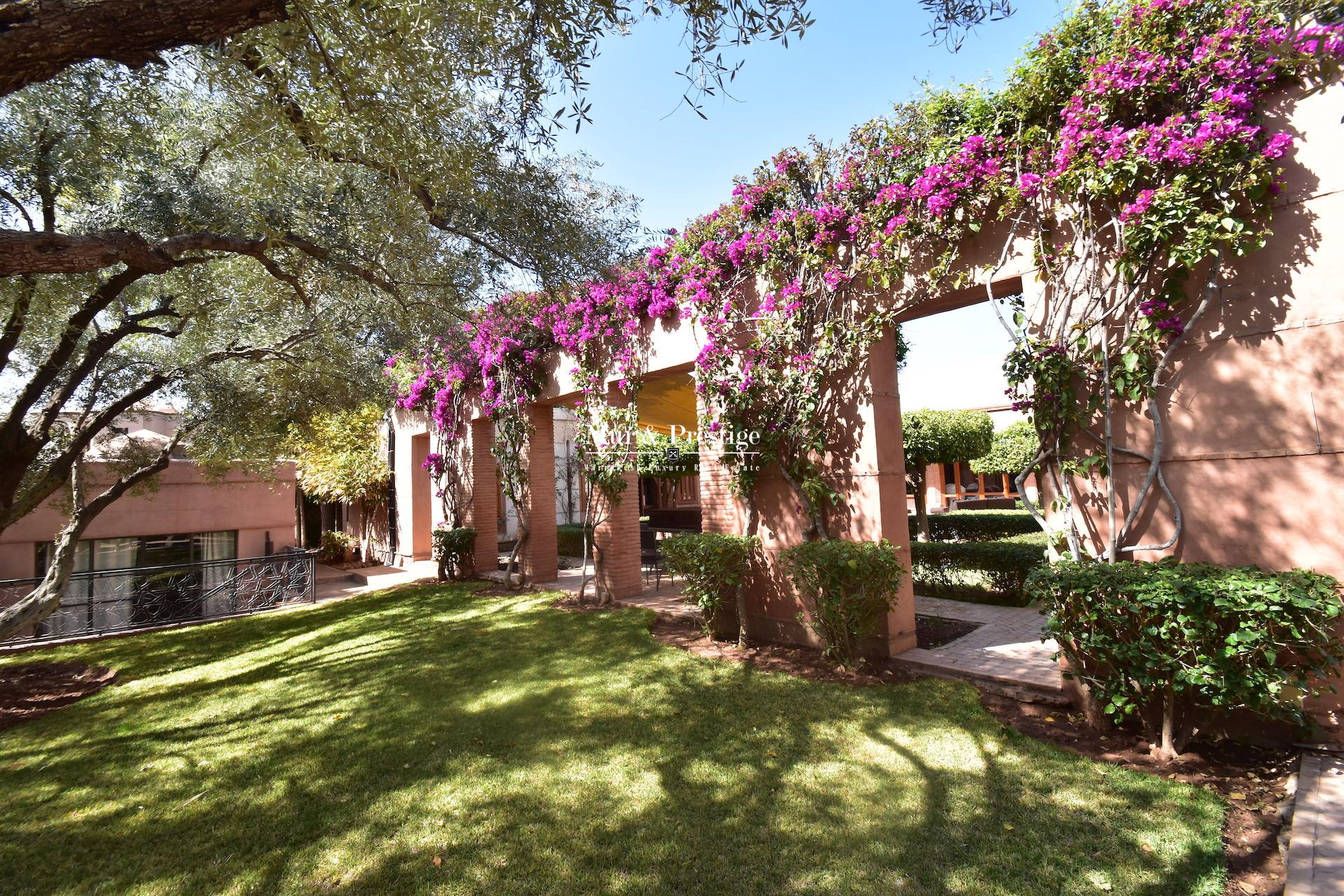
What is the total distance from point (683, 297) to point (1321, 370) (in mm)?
5764

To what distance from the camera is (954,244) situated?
17.7 ft

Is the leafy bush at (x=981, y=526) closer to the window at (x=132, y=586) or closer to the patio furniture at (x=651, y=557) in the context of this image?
the patio furniture at (x=651, y=557)

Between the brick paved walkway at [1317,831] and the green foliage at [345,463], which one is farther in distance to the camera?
the green foliage at [345,463]

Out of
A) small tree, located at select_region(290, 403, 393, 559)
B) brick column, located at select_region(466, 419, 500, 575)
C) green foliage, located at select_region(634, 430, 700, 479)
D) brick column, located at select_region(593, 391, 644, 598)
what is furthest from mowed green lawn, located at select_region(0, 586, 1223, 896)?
small tree, located at select_region(290, 403, 393, 559)

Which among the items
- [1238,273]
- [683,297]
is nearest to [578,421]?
[683,297]

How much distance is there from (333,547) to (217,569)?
6194mm

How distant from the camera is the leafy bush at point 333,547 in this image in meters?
17.7

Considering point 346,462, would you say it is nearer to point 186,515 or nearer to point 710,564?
point 186,515

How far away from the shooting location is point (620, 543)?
31.2 feet

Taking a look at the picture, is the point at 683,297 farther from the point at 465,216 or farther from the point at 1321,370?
the point at 1321,370

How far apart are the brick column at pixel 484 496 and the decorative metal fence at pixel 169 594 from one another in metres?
3.10

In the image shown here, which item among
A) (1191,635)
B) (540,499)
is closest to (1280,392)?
(1191,635)

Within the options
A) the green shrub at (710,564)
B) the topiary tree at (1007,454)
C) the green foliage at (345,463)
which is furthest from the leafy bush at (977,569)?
the green foliage at (345,463)

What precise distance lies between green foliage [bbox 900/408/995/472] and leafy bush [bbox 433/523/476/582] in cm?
960
